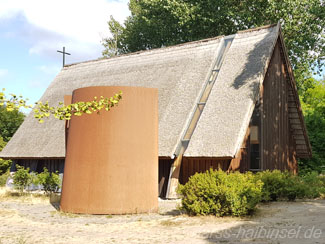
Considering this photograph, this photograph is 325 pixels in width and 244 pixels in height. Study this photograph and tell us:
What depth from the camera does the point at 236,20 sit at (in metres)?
32.8

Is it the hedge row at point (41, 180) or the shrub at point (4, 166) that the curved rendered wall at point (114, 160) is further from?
the shrub at point (4, 166)

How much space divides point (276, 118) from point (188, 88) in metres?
4.85

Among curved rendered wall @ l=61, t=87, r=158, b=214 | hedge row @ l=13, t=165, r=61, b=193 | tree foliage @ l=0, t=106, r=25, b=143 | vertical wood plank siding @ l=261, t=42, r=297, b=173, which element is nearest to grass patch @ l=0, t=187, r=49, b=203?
hedge row @ l=13, t=165, r=61, b=193

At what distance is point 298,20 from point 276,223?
23.8 metres

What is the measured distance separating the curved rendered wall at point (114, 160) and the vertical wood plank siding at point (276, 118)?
7919 mm

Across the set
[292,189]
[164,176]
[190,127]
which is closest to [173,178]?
[164,176]

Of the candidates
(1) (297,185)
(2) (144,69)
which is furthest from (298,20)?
(1) (297,185)

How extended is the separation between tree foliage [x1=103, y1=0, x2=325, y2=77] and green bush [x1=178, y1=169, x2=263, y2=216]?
66.9 feet

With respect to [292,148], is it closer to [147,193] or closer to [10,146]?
[147,193]

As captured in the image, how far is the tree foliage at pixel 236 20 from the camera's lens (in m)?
30.5

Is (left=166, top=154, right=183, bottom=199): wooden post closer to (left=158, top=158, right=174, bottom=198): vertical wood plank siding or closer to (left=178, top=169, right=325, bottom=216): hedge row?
(left=158, top=158, right=174, bottom=198): vertical wood plank siding

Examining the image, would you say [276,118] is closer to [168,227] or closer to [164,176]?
[164,176]

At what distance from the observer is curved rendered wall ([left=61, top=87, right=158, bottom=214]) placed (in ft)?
43.3

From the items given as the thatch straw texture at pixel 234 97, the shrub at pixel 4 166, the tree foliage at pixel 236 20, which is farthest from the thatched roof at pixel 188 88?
the tree foliage at pixel 236 20
